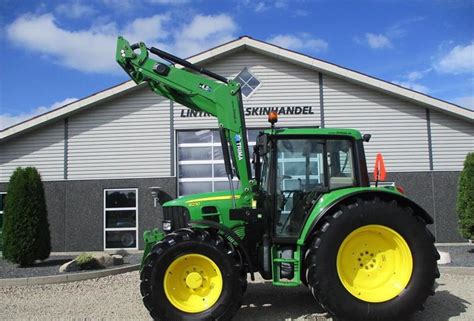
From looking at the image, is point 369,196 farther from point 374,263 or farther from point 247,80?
point 247,80

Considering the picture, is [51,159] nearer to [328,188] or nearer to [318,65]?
[318,65]

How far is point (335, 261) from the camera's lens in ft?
18.6

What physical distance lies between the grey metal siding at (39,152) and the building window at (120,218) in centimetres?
195

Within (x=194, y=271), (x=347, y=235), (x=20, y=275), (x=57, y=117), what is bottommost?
(x=20, y=275)

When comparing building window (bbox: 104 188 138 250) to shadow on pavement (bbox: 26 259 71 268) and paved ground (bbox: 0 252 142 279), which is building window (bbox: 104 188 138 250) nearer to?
paved ground (bbox: 0 252 142 279)

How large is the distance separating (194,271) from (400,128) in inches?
462

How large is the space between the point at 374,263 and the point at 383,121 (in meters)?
10.7

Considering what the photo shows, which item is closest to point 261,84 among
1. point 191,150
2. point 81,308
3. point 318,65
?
point 318,65

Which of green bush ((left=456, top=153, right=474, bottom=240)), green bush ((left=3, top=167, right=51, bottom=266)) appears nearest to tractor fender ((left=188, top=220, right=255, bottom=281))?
green bush ((left=3, top=167, right=51, bottom=266))

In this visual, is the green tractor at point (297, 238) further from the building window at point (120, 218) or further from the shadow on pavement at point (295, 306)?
the building window at point (120, 218)

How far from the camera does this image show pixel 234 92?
6734mm

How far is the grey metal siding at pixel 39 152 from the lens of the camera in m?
15.9

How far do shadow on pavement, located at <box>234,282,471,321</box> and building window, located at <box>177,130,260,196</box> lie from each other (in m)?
7.89

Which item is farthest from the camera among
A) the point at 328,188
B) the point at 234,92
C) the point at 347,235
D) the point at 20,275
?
the point at 20,275
